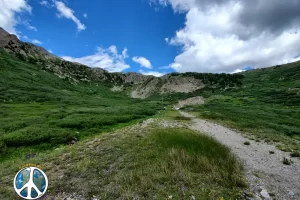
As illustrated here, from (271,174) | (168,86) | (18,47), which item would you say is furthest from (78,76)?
(271,174)

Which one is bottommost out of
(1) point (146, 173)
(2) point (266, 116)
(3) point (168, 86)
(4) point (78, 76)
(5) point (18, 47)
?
(2) point (266, 116)

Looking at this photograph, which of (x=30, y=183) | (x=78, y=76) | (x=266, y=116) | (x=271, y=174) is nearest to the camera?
(x=30, y=183)

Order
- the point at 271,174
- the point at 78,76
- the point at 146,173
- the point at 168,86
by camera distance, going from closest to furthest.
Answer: the point at 146,173, the point at 271,174, the point at 168,86, the point at 78,76

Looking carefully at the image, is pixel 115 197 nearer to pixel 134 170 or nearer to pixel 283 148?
pixel 134 170

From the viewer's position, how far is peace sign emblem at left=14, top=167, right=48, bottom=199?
5.51 m

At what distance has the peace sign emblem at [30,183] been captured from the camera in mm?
5508

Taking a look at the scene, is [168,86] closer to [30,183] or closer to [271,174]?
[271,174]

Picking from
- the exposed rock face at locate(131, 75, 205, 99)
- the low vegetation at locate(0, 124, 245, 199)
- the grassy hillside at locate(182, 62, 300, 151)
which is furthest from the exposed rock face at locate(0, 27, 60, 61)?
the low vegetation at locate(0, 124, 245, 199)

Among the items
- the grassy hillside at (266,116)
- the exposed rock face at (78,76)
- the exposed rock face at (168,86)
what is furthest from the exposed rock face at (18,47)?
the grassy hillside at (266,116)

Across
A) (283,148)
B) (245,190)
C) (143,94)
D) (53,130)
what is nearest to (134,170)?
(245,190)

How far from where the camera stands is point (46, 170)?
11.1m

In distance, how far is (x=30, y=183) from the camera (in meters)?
5.66

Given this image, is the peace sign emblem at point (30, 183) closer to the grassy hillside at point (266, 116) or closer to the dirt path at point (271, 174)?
the dirt path at point (271, 174)

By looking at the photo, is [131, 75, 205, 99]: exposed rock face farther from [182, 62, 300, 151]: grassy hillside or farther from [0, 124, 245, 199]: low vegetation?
[0, 124, 245, 199]: low vegetation
